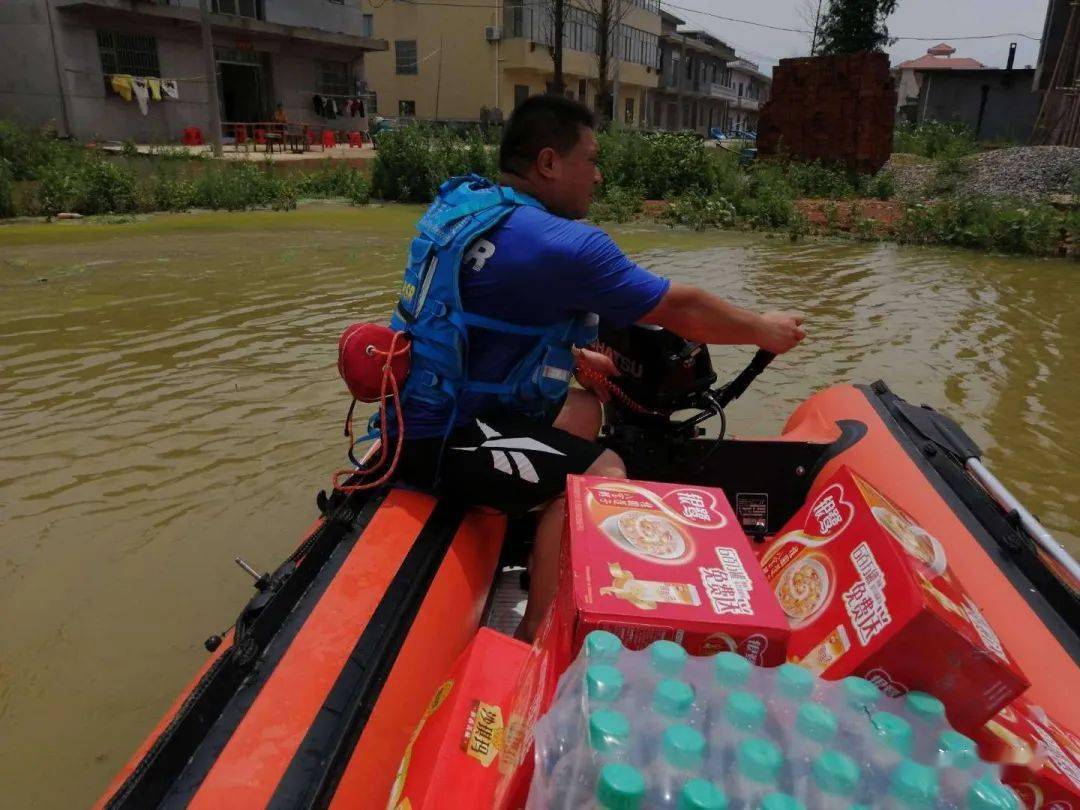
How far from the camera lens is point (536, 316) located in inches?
82.9

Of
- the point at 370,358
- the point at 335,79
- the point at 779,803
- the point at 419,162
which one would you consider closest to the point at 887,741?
the point at 779,803

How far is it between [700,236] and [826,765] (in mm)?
12344

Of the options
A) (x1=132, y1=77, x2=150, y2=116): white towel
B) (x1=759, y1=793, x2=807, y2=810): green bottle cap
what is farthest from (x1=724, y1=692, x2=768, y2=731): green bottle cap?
(x1=132, y1=77, x2=150, y2=116): white towel

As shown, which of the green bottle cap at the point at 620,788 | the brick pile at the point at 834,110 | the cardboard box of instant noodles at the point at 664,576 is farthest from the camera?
the brick pile at the point at 834,110

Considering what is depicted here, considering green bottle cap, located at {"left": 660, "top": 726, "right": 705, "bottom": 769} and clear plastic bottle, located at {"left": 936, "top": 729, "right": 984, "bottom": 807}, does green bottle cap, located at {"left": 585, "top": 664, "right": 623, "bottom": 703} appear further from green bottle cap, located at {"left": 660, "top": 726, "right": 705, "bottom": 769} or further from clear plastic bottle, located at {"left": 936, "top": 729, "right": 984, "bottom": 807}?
clear plastic bottle, located at {"left": 936, "top": 729, "right": 984, "bottom": 807}

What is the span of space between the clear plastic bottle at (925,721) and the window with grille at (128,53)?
2279cm

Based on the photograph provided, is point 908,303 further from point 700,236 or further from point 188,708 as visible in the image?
point 188,708

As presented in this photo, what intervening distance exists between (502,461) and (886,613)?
3.54 feet

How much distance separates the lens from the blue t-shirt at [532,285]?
2031mm

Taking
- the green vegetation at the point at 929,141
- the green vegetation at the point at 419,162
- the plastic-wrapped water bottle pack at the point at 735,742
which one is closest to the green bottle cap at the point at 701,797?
the plastic-wrapped water bottle pack at the point at 735,742

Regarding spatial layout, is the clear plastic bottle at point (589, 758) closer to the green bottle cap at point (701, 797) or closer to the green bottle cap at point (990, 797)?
the green bottle cap at point (701, 797)

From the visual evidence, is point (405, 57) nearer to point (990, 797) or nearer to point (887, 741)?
point (887, 741)

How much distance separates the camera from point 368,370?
210 cm

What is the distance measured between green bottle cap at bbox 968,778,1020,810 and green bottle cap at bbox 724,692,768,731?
249 mm
